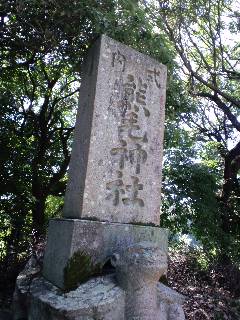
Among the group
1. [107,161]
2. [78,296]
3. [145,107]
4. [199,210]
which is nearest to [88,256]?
[78,296]

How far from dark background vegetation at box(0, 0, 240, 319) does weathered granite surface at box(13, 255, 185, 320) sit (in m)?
2.98

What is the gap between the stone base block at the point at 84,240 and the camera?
10.5 feet

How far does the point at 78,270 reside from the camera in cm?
317

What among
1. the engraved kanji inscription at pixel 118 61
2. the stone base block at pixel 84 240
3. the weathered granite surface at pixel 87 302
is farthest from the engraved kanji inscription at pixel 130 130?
the weathered granite surface at pixel 87 302

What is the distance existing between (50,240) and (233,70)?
904 centimetres

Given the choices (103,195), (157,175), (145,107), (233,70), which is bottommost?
(103,195)

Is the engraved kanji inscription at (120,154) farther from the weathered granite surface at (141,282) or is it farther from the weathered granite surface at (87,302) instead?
the weathered granite surface at (87,302)

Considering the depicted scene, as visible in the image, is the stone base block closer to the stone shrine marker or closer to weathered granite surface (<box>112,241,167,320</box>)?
the stone shrine marker

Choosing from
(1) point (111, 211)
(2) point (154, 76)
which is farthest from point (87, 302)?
(2) point (154, 76)

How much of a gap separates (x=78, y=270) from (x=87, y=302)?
0.43 m

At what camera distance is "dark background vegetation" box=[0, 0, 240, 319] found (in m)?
6.00

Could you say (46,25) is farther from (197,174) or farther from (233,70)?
(233,70)

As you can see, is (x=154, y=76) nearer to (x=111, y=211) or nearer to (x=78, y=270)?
(x=111, y=211)

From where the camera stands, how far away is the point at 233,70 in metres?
10.9
